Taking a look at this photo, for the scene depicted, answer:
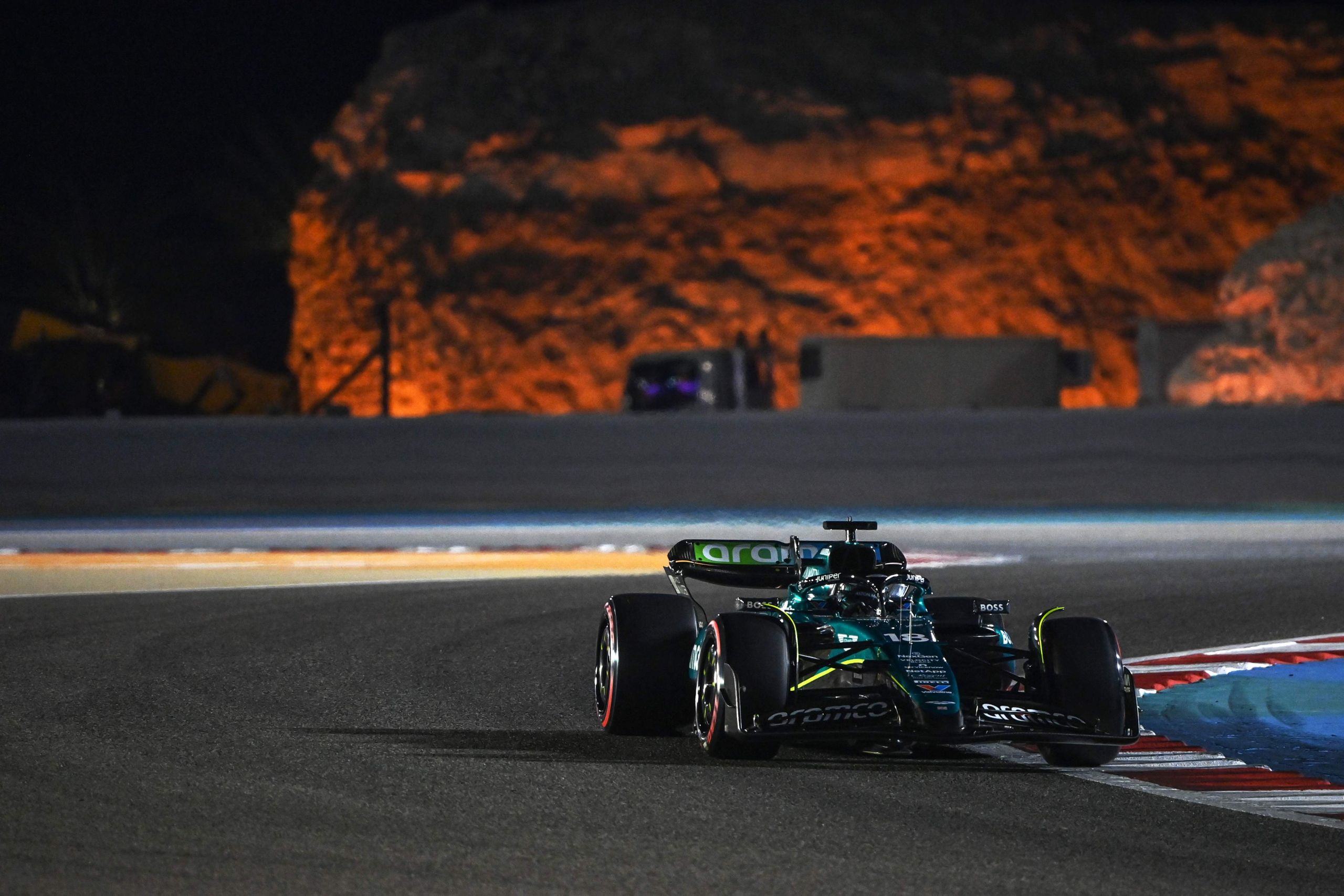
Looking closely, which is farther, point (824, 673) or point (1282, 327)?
point (1282, 327)

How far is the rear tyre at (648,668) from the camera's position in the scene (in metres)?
8.80

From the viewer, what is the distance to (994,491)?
78.7 ft

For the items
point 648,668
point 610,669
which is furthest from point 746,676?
point 610,669

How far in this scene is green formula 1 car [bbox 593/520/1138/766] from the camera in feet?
25.6

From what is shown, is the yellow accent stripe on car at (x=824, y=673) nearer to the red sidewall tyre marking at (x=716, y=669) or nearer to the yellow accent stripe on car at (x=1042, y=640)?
the red sidewall tyre marking at (x=716, y=669)

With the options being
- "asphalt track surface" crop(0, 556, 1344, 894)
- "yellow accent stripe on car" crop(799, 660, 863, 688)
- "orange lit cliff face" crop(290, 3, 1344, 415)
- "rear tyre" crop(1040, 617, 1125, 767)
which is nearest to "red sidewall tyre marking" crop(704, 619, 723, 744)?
"asphalt track surface" crop(0, 556, 1344, 894)

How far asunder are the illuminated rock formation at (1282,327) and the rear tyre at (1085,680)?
21.8 meters

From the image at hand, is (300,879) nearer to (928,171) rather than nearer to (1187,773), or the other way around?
(1187,773)

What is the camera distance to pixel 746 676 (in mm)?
7965

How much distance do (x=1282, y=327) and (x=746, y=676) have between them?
23.8m

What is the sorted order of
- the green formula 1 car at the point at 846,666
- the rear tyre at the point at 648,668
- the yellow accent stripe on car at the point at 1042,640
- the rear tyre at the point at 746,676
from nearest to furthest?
the green formula 1 car at the point at 846,666
the rear tyre at the point at 746,676
the yellow accent stripe on car at the point at 1042,640
the rear tyre at the point at 648,668

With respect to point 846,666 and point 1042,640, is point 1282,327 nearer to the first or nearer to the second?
point 1042,640

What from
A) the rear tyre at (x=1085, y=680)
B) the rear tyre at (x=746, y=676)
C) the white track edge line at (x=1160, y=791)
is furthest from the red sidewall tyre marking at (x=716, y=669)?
the rear tyre at (x=1085, y=680)

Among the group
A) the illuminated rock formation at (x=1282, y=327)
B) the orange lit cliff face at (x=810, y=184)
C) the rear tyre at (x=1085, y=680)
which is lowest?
the rear tyre at (x=1085, y=680)
